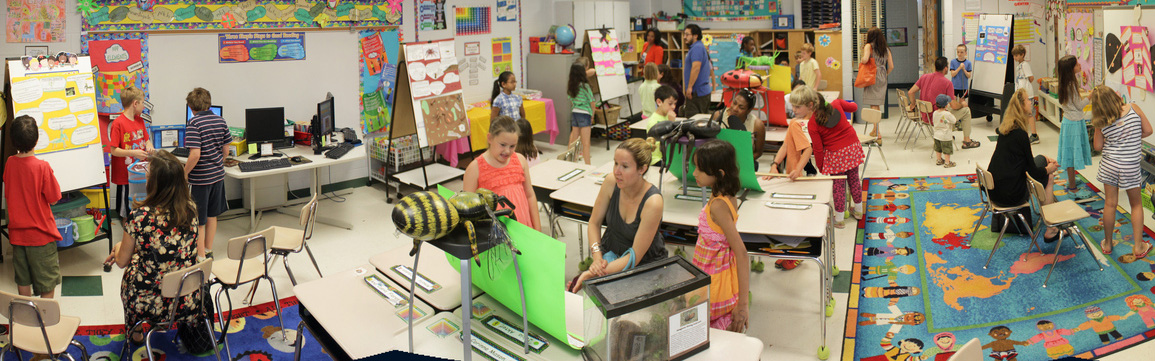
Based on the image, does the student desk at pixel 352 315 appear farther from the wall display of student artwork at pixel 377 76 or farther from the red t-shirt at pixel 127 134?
the wall display of student artwork at pixel 377 76

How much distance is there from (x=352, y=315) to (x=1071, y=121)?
6352 mm

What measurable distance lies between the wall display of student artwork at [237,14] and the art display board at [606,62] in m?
2.70

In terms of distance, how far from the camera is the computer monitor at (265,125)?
7.75 m

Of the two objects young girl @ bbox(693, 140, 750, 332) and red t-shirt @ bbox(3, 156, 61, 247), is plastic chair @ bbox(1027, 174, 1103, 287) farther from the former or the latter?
red t-shirt @ bbox(3, 156, 61, 247)

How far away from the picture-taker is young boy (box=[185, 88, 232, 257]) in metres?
6.44

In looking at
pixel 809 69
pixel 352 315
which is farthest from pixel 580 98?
pixel 352 315

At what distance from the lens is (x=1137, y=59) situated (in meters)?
6.92

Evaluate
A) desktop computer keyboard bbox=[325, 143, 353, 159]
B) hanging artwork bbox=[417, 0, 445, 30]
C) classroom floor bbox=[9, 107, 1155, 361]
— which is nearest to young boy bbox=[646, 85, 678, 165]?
classroom floor bbox=[9, 107, 1155, 361]

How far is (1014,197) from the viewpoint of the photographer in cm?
654

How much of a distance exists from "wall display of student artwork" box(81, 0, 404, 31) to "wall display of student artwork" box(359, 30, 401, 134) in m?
0.16

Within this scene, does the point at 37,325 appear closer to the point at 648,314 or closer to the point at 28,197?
the point at 28,197

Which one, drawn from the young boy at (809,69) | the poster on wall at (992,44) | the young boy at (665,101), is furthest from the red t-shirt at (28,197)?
the poster on wall at (992,44)

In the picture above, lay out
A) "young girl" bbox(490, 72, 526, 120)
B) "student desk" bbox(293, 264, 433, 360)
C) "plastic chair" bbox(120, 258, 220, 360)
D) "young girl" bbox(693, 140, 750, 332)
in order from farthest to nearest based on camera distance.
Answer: "young girl" bbox(490, 72, 526, 120), "plastic chair" bbox(120, 258, 220, 360), "young girl" bbox(693, 140, 750, 332), "student desk" bbox(293, 264, 433, 360)

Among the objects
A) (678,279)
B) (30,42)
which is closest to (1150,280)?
(678,279)
